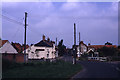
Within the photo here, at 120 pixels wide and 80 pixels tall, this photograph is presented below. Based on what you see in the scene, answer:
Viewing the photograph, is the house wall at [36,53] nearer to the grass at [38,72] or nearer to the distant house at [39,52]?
the distant house at [39,52]

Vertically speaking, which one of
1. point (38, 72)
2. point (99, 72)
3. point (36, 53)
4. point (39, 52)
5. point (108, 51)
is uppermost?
point (108, 51)

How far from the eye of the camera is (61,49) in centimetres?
10444

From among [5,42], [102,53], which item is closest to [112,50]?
[102,53]

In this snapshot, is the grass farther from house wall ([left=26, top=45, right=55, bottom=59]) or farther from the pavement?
house wall ([left=26, top=45, right=55, bottom=59])

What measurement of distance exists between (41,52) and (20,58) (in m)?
28.8

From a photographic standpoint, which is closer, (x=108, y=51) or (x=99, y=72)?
(x=99, y=72)

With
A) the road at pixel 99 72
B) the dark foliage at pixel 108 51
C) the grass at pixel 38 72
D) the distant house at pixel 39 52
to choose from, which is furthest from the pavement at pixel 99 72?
the dark foliage at pixel 108 51

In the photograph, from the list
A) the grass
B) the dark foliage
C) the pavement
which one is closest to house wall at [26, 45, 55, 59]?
the dark foliage

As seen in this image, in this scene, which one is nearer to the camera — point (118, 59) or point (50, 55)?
point (118, 59)

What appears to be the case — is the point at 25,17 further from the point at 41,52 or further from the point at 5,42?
the point at 41,52

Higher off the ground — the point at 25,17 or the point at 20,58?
the point at 25,17

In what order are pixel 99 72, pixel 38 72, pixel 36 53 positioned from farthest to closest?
pixel 36 53 → pixel 99 72 → pixel 38 72

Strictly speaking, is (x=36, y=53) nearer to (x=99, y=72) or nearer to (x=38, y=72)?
(x=99, y=72)

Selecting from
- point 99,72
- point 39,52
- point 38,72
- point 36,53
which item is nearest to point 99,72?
point 99,72
